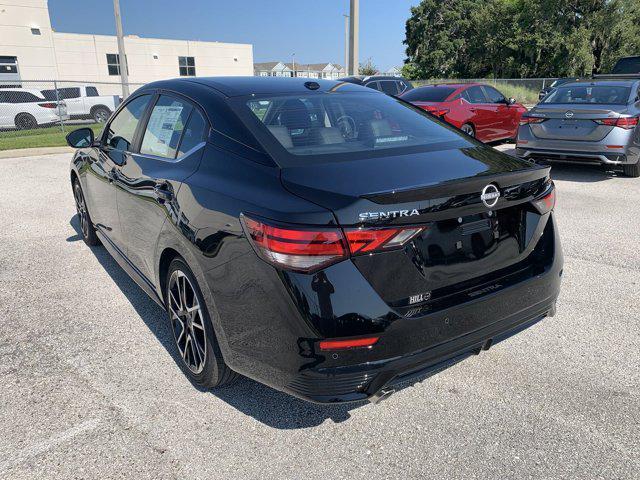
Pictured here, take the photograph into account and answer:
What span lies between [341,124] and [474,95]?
976 cm

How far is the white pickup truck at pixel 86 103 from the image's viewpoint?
22.6m

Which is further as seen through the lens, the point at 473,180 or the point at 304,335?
the point at 473,180

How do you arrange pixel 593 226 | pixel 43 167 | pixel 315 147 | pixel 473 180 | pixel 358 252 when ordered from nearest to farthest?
pixel 358 252 → pixel 473 180 → pixel 315 147 → pixel 593 226 → pixel 43 167

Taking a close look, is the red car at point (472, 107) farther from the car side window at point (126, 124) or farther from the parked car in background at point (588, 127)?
the car side window at point (126, 124)

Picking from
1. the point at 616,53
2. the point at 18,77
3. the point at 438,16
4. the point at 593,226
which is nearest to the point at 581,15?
the point at 616,53

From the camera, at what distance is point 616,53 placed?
36.3 metres

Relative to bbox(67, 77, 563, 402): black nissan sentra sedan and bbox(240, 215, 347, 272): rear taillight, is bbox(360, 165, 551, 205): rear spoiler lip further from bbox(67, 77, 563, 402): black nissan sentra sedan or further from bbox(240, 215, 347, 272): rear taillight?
bbox(240, 215, 347, 272): rear taillight

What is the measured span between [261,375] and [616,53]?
140 ft

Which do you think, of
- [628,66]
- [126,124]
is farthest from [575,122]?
[628,66]

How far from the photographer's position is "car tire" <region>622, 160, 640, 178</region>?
28.4 ft

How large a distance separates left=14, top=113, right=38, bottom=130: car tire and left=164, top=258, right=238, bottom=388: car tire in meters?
20.1

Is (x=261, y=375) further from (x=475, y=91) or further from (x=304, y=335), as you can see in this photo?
(x=475, y=91)

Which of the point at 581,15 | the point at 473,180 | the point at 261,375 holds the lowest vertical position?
the point at 261,375

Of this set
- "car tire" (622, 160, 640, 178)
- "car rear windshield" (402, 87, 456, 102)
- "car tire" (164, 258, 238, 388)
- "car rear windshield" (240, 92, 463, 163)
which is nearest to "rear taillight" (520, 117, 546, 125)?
"car tire" (622, 160, 640, 178)
